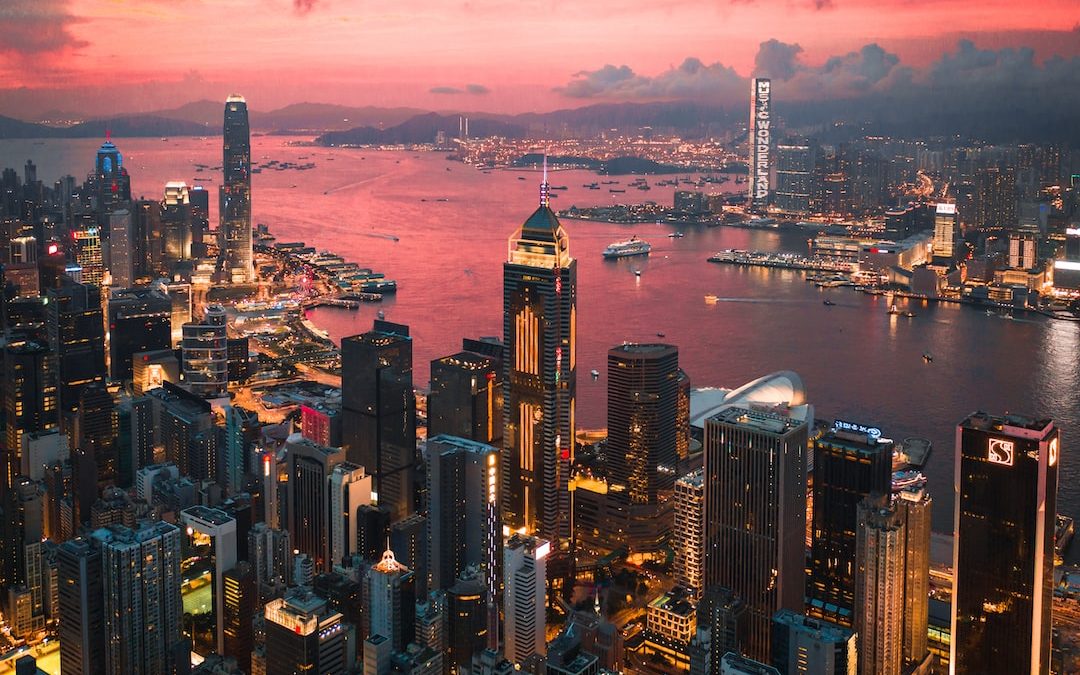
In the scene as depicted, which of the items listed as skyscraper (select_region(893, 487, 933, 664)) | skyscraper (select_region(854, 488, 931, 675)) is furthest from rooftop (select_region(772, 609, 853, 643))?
skyscraper (select_region(893, 487, 933, 664))

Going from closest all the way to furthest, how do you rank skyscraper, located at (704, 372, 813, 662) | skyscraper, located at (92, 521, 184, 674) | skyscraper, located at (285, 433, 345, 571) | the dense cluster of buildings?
the dense cluster of buildings → skyscraper, located at (92, 521, 184, 674) → skyscraper, located at (704, 372, 813, 662) → skyscraper, located at (285, 433, 345, 571)

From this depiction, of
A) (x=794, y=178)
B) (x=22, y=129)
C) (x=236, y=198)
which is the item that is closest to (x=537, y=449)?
(x=22, y=129)

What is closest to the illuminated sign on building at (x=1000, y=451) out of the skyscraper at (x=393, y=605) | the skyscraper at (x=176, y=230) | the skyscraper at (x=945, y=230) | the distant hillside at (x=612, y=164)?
the skyscraper at (x=393, y=605)

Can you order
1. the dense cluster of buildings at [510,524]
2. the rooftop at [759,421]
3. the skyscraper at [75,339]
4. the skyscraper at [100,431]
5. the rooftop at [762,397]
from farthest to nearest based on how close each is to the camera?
the skyscraper at [75,339] → the rooftop at [762,397] → the skyscraper at [100,431] → the rooftop at [759,421] → the dense cluster of buildings at [510,524]

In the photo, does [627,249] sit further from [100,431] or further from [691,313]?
[100,431]

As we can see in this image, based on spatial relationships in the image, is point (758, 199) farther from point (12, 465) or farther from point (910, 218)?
point (12, 465)

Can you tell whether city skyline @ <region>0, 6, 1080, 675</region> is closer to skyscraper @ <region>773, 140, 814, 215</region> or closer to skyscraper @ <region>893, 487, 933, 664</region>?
skyscraper @ <region>893, 487, 933, 664</region>

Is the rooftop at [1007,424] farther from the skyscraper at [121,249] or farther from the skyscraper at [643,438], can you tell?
the skyscraper at [121,249]
